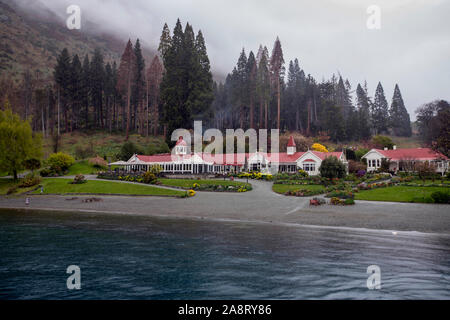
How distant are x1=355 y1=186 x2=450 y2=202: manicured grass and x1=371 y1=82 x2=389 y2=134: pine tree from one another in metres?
76.6

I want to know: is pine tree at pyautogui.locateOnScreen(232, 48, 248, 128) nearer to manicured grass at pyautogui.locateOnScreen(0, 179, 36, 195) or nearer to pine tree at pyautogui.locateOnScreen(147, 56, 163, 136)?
pine tree at pyautogui.locateOnScreen(147, 56, 163, 136)

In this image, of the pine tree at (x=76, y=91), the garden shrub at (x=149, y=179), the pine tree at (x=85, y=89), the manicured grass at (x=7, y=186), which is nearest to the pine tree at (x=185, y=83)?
the garden shrub at (x=149, y=179)

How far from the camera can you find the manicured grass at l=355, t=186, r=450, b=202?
25641 millimetres

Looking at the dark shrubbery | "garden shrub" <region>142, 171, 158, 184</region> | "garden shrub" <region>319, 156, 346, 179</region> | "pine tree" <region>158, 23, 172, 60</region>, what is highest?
"pine tree" <region>158, 23, 172, 60</region>

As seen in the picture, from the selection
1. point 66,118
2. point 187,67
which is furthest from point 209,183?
point 66,118

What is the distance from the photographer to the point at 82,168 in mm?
51844

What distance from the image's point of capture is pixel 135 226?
63.5 ft

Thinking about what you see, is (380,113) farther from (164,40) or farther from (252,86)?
(164,40)

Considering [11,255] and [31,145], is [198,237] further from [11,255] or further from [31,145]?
[31,145]

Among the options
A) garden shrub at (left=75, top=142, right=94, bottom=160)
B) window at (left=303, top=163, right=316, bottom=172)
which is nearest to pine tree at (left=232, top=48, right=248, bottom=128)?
window at (left=303, top=163, right=316, bottom=172)

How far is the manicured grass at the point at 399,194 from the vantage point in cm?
2564


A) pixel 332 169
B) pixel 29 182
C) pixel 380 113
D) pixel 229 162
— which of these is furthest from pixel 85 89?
pixel 380 113

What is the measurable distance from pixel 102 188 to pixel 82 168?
1888 centimetres

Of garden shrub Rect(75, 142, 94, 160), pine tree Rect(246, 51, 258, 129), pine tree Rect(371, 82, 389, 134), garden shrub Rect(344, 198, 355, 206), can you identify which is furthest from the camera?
pine tree Rect(371, 82, 389, 134)
